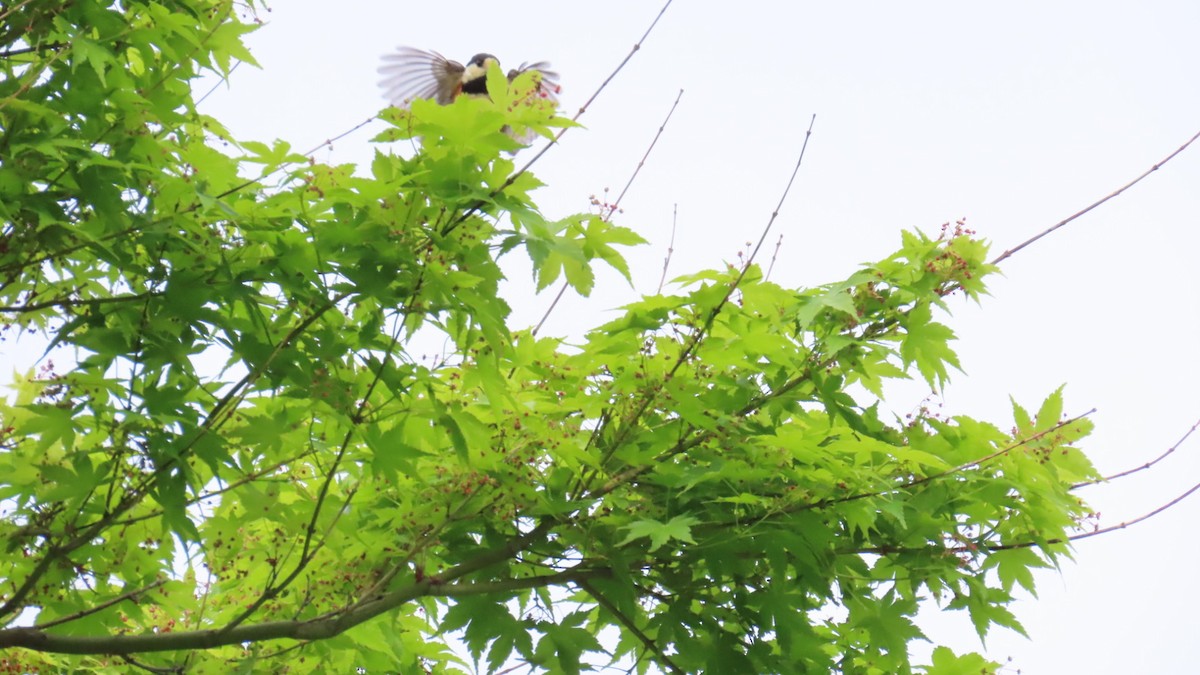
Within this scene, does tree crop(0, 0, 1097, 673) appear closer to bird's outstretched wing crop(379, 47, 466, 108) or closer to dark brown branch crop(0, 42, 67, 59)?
dark brown branch crop(0, 42, 67, 59)

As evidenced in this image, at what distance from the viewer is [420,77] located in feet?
18.9

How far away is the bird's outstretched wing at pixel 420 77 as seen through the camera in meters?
5.71

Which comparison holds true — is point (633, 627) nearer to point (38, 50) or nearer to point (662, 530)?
point (662, 530)

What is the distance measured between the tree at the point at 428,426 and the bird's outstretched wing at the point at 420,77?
220cm

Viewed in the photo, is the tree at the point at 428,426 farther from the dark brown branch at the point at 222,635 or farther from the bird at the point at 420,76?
the bird at the point at 420,76

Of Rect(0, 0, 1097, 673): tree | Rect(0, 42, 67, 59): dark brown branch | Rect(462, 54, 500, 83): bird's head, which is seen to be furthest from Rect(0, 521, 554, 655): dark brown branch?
Rect(462, 54, 500, 83): bird's head

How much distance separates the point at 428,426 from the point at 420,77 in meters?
3.12

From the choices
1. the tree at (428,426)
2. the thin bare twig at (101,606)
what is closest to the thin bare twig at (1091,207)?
the tree at (428,426)

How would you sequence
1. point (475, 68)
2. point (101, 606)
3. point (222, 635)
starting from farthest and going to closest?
point (475, 68)
point (101, 606)
point (222, 635)

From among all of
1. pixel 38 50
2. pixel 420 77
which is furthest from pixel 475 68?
pixel 38 50

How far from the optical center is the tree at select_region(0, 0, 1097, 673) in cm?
279

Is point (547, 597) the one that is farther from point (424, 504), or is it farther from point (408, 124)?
point (408, 124)

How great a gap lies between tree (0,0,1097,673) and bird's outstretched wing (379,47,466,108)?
7.22ft

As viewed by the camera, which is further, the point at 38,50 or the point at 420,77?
the point at 420,77
